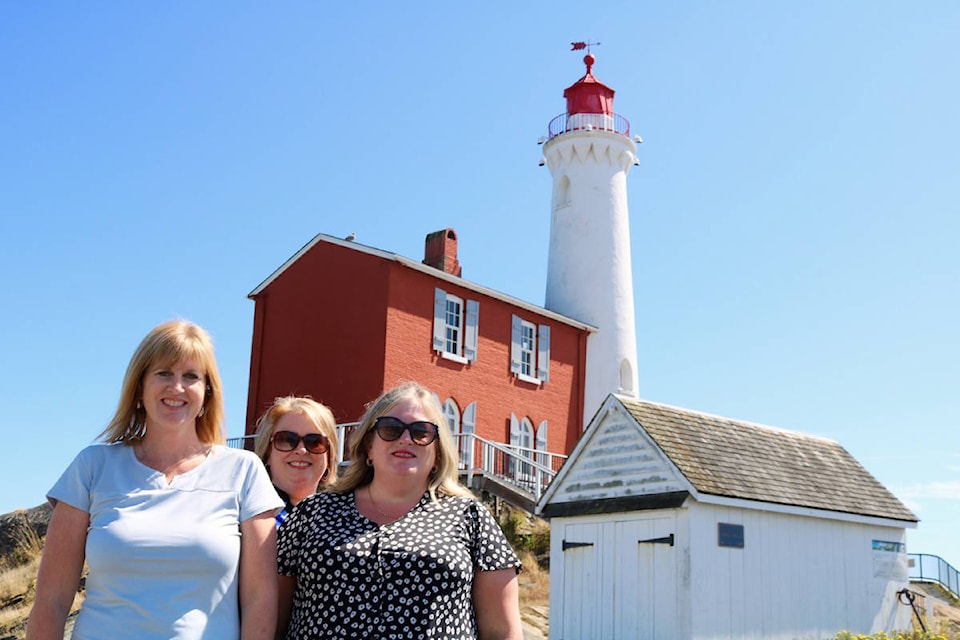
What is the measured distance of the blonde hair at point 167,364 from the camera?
3502 millimetres

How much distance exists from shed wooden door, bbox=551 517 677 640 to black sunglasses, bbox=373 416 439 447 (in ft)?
28.9

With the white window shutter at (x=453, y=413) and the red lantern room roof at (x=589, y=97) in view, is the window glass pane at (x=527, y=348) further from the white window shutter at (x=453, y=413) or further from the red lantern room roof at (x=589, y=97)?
the red lantern room roof at (x=589, y=97)

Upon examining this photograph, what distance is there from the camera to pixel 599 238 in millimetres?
27250

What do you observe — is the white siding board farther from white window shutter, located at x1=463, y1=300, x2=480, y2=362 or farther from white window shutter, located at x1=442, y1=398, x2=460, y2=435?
white window shutter, located at x1=463, y1=300, x2=480, y2=362

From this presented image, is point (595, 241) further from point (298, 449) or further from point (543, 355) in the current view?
point (298, 449)

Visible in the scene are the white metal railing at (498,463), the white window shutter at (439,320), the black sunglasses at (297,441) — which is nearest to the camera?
the black sunglasses at (297,441)

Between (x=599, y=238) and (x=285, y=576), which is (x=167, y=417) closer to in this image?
(x=285, y=576)

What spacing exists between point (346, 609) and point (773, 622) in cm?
1035

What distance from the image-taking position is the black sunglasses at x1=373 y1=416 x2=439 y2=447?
3756mm

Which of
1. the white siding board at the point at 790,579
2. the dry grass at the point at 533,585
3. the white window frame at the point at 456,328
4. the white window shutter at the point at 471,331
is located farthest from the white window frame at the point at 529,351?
the white siding board at the point at 790,579

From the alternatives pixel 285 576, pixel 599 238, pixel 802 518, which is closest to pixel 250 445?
pixel 599 238

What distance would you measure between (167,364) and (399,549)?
3.39 feet

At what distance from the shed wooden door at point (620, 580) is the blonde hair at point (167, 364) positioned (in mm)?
9209

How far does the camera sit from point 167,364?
3.49m
